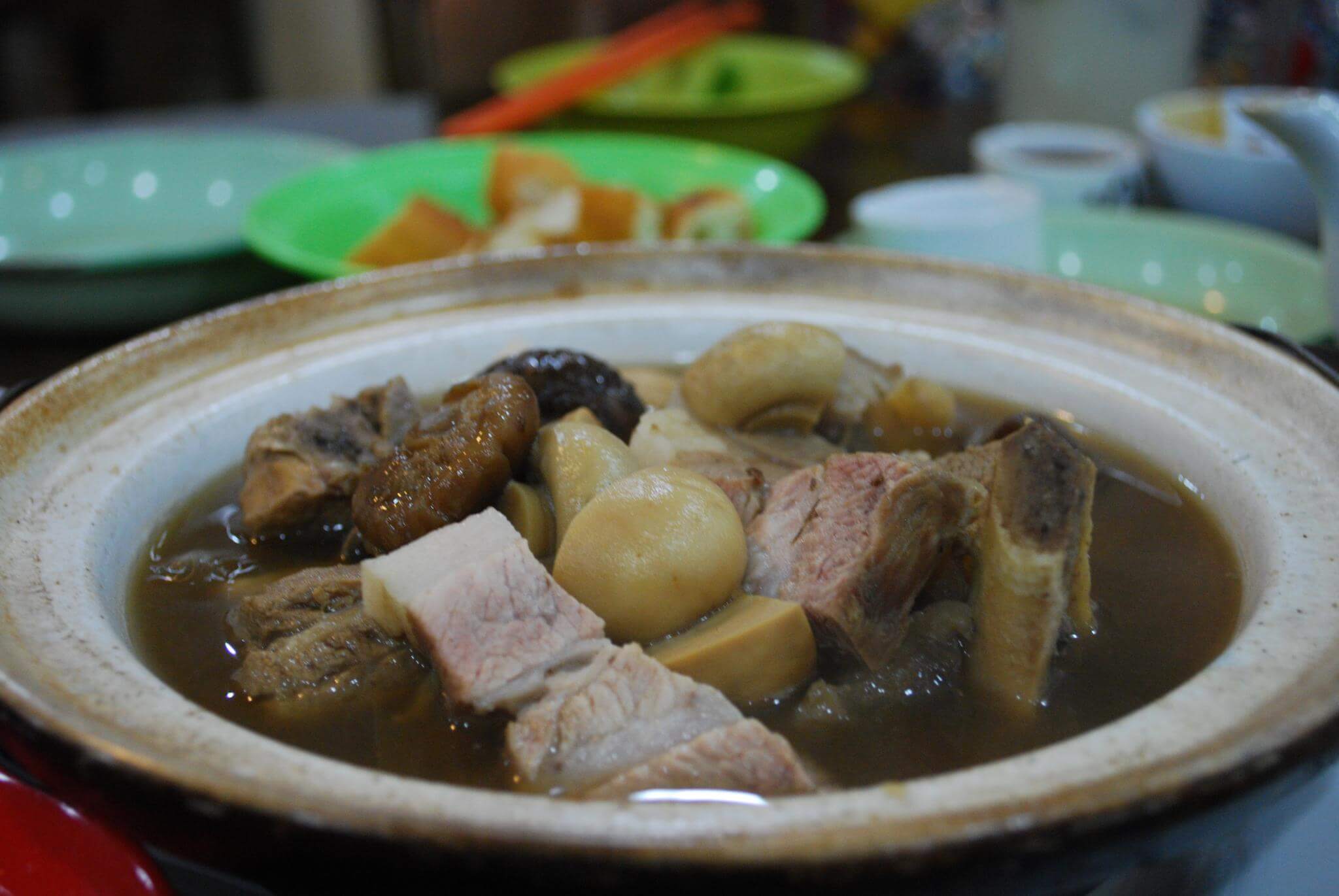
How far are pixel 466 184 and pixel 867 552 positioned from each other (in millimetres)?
2469

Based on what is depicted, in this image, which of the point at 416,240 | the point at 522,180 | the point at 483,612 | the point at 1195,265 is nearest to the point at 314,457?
the point at 483,612

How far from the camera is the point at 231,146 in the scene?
3.60 m

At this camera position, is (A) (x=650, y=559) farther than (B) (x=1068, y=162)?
No

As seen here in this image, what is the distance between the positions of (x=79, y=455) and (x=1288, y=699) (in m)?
1.37

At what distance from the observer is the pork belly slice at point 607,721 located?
1.00 metres

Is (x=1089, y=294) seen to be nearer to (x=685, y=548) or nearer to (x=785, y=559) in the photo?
(x=785, y=559)

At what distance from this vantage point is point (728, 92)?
15.2 ft

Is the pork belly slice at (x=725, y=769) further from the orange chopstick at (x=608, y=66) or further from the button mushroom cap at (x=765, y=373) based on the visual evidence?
the orange chopstick at (x=608, y=66)

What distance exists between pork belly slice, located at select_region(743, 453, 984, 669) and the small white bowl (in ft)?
8.70

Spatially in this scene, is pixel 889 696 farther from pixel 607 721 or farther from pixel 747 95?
pixel 747 95

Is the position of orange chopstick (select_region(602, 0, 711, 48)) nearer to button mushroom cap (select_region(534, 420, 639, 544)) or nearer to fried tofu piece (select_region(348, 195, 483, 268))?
fried tofu piece (select_region(348, 195, 483, 268))

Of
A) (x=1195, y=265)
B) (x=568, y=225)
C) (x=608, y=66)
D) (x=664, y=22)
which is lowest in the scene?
(x=1195, y=265)

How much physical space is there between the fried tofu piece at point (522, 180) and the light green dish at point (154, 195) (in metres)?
0.63

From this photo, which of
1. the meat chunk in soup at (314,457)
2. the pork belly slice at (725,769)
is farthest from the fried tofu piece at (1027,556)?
the meat chunk in soup at (314,457)
